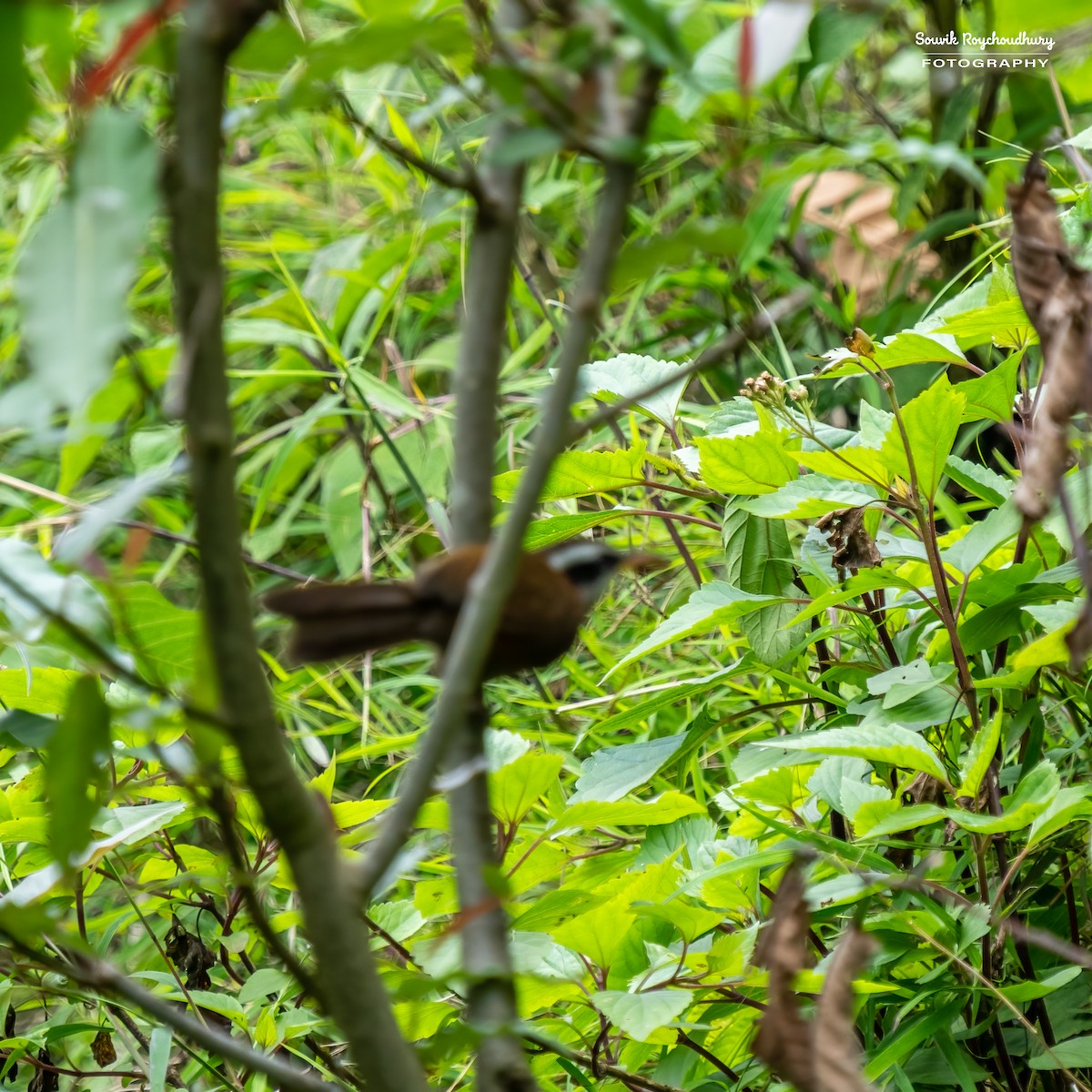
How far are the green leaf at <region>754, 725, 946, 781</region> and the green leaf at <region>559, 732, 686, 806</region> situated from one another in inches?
6.5

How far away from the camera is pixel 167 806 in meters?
0.81

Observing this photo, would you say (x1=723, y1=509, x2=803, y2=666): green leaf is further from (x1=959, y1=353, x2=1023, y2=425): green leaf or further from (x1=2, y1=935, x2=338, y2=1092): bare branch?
(x1=2, y1=935, x2=338, y2=1092): bare branch

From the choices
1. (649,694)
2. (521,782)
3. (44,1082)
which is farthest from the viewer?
(649,694)

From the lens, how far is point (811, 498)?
795mm

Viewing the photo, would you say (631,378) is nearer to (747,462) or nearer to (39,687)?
(747,462)

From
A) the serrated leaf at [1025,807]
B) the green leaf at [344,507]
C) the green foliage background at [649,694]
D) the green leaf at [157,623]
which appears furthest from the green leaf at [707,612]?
the green leaf at [344,507]

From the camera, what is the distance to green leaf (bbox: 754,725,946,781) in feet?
2.17

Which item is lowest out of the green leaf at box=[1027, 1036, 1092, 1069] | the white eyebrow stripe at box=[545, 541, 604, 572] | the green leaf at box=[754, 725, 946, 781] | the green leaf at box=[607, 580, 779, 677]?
the green leaf at box=[1027, 1036, 1092, 1069]

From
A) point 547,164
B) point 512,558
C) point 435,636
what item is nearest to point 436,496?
point 547,164

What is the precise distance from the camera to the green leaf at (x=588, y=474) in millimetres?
898

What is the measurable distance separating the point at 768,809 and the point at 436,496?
1018 millimetres

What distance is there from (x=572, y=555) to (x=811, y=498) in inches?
9.3

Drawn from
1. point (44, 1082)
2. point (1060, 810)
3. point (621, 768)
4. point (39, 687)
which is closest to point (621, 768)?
point (621, 768)

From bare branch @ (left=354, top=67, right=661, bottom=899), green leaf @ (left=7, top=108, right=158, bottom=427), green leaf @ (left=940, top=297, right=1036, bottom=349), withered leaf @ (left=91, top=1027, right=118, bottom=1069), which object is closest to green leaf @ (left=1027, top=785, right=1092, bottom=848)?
green leaf @ (left=940, top=297, right=1036, bottom=349)
